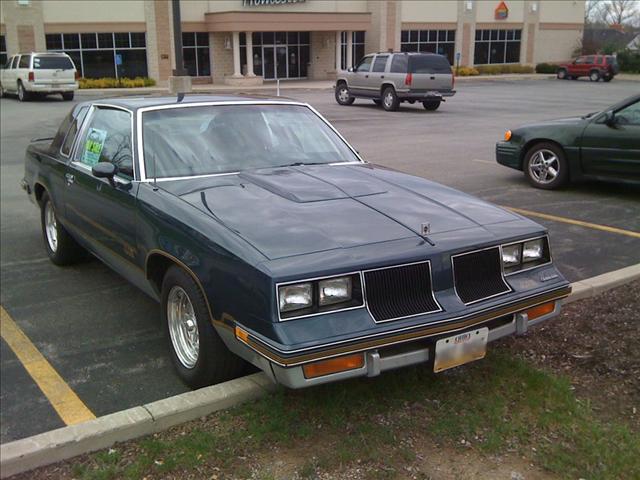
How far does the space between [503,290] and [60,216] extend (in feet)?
13.6

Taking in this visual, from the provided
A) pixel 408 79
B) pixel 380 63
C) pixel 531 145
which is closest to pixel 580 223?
pixel 531 145

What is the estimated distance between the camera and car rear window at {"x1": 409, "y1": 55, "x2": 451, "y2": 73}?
23516 millimetres

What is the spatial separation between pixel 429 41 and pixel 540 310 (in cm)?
4981

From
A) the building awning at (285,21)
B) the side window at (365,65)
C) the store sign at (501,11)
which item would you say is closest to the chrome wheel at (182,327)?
the side window at (365,65)

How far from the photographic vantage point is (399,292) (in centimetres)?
341

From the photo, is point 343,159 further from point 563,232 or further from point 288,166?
point 563,232

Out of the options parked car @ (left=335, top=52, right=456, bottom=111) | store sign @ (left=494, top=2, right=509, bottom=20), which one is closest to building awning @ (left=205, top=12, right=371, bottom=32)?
store sign @ (left=494, top=2, right=509, bottom=20)

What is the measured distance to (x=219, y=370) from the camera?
3834 mm

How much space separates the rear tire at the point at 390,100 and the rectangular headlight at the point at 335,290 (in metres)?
21.1

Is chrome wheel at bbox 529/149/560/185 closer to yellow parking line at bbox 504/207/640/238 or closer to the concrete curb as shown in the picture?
yellow parking line at bbox 504/207/640/238

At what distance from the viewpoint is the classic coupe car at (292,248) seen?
324 centimetres

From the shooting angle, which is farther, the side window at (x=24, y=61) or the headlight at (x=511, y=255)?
the side window at (x=24, y=61)

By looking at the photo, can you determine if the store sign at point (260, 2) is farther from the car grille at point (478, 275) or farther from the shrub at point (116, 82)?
the car grille at point (478, 275)

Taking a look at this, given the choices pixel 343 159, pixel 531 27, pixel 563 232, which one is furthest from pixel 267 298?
pixel 531 27
